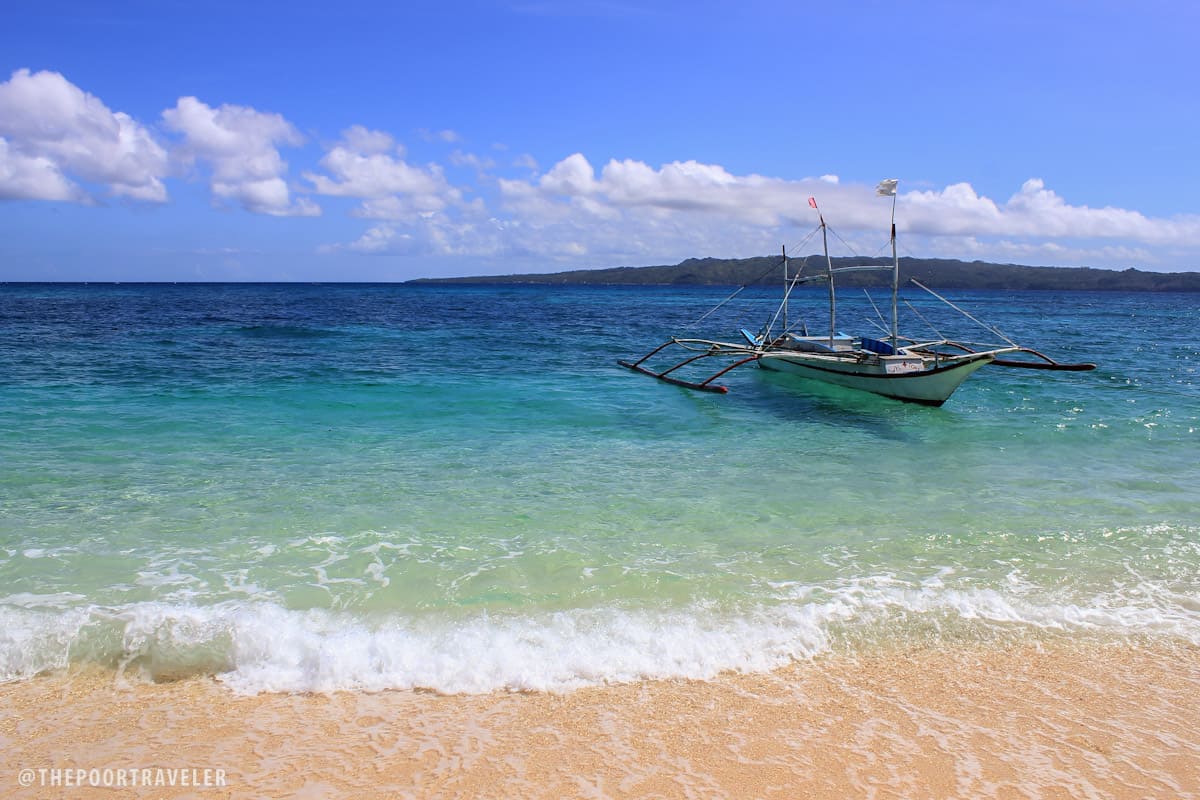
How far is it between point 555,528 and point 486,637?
9.18ft

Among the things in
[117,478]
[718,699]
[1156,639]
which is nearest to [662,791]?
[718,699]

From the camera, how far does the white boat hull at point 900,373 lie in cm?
1716

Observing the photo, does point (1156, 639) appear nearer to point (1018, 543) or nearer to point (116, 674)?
point (1018, 543)

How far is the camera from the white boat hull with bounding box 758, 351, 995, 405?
17156 mm

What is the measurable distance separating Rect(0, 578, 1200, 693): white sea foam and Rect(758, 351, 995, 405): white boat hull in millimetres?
10539

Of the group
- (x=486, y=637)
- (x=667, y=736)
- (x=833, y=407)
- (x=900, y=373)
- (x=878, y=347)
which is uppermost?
(x=878, y=347)

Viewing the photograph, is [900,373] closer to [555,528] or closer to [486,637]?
[555,528]

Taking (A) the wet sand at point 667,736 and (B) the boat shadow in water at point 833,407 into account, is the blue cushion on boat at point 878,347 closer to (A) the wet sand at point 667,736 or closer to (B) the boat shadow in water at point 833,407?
(B) the boat shadow in water at point 833,407

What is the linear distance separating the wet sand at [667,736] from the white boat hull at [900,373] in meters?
11.7

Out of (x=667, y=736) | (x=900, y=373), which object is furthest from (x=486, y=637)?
(x=900, y=373)

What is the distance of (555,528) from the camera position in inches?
364

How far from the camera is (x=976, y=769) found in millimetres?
4852

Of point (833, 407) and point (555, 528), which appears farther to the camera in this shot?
point (833, 407)

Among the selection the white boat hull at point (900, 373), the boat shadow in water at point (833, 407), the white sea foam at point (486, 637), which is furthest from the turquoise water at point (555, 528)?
the white boat hull at point (900, 373)
